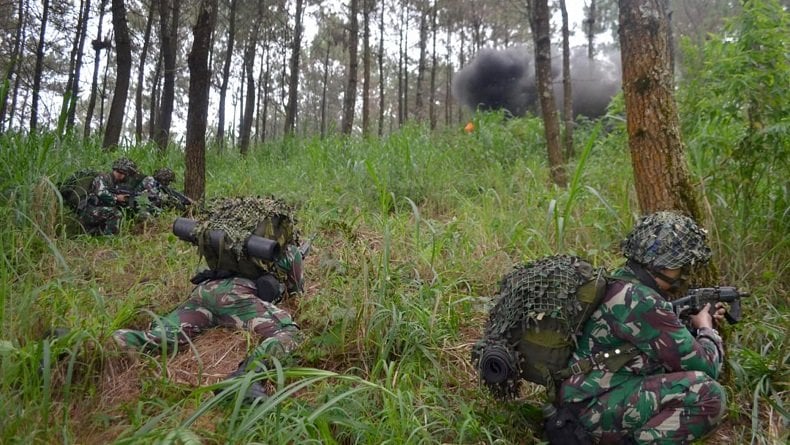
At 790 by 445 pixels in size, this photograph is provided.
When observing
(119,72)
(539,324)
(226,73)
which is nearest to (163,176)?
(119,72)

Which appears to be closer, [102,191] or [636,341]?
[636,341]

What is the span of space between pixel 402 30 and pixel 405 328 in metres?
18.2

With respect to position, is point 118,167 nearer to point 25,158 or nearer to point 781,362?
point 25,158

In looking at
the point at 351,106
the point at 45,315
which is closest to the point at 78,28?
the point at 351,106

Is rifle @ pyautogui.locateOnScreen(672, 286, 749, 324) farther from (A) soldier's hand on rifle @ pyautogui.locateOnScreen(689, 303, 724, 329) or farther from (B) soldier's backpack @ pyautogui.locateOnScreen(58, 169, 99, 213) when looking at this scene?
(B) soldier's backpack @ pyautogui.locateOnScreen(58, 169, 99, 213)

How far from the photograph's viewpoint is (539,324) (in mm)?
2270

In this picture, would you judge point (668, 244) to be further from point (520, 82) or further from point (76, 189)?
point (520, 82)

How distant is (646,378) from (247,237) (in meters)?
2.09

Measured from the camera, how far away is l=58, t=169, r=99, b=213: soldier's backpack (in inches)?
192

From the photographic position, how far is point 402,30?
1947 centimetres

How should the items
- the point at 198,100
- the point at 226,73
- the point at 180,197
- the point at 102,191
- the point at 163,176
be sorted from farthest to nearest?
the point at 226,73 < the point at 163,176 < the point at 180,197 < the point at 198,100 < the point at 102,191

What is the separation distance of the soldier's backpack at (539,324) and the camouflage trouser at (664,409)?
254 mm

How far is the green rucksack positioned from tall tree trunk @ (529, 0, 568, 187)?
3.39 metres

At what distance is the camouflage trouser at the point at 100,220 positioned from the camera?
5.03 m
